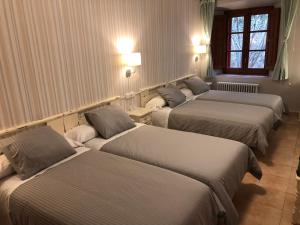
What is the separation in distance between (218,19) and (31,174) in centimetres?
506

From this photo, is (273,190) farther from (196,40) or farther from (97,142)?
(196,40)

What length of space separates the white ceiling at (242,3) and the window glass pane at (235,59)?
0.99m

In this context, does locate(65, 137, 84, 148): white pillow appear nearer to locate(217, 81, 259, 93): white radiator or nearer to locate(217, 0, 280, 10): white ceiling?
locate(217, 81, 259, 93): white radiator

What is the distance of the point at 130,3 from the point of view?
3.26 m

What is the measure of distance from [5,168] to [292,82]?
4.91m

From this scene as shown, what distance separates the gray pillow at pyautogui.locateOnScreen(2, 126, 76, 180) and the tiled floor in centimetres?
171

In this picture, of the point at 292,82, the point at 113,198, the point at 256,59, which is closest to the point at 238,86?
the point at 256,59

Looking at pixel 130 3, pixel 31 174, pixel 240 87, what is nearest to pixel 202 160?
pixel 31 174

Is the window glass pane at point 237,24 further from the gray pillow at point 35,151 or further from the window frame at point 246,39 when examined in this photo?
the gray pillow at point 35,151

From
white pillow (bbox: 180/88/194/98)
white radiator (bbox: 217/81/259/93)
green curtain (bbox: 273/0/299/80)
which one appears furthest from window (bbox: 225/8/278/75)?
white pillow (bbox: 180/88/194/98)

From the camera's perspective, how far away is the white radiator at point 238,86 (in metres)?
5.07

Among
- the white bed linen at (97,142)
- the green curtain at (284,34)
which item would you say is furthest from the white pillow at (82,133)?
the green curtain at (284,34)

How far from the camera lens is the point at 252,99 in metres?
3.87

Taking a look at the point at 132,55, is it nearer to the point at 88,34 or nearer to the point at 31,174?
the point at 88,34
